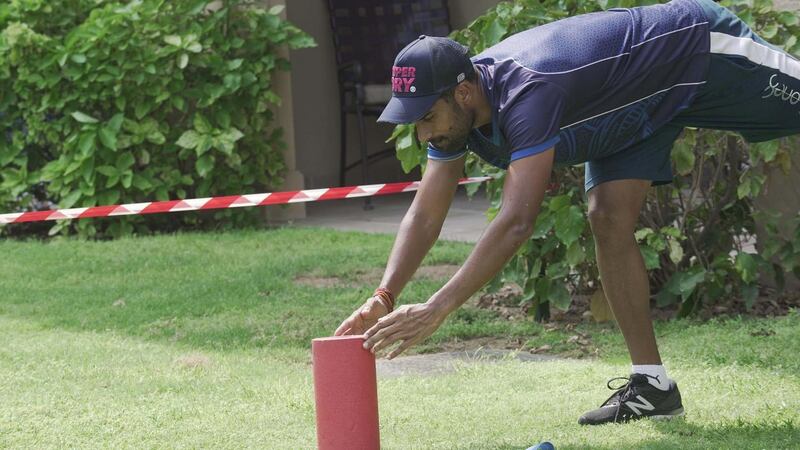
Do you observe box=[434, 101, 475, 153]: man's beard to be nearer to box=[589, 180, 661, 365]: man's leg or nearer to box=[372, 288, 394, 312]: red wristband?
box=[372, 288, 394, 312]: red wristband

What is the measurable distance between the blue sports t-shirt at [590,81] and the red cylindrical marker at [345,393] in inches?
29.5

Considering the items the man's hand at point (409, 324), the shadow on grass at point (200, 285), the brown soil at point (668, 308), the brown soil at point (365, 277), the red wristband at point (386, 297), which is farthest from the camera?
the brown soil at point (365, 277)

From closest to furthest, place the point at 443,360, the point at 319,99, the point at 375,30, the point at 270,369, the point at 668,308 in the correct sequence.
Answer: the point at 270,369, the point at 443,360, the point at 668,308, the point at 375,30, the point at 319,99

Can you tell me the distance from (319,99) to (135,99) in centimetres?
269

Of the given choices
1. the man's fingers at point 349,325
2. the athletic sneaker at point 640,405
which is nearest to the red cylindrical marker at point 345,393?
the man's fingers at point 349,325

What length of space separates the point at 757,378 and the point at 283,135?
212 inches

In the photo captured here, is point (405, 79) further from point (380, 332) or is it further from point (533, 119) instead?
point (380, 332)

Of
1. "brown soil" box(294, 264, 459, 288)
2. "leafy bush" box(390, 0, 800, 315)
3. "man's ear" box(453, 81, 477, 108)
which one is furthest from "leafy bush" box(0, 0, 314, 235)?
"man's ear" box(453, 81, 477, 108)

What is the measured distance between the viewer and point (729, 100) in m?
4.23

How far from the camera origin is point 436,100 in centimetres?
372

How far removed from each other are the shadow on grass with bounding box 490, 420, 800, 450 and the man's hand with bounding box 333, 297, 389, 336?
1.97 feet

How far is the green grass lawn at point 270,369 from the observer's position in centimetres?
432

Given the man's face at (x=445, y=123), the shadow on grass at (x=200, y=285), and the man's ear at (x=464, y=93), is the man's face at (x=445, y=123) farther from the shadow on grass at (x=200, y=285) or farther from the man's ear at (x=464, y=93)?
the shadow on grass at (x=200, y=285)

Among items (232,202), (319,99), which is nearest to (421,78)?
(232,202)
